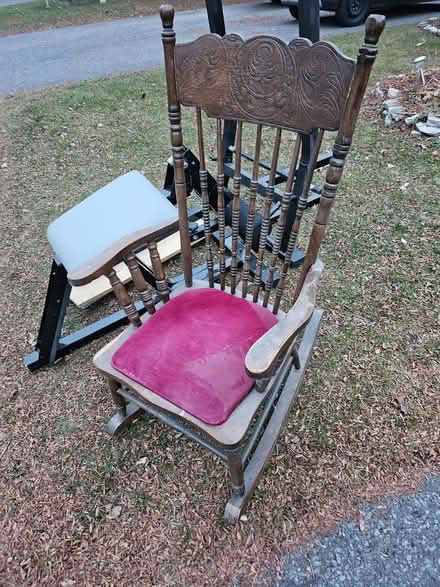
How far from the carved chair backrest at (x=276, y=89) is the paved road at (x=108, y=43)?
422cm

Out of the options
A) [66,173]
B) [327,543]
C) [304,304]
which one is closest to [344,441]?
[327,543]

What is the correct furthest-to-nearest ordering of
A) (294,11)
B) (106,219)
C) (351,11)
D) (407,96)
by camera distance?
1. (294,11)
2. (351,11)
3. (407,96)
4. (106,219)

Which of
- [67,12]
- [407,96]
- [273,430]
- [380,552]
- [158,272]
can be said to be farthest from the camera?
[67,12]

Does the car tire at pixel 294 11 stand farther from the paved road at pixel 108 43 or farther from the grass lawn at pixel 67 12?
the grass lawn at pixel 67 12

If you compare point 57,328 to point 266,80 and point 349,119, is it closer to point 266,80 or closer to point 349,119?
point 266,80

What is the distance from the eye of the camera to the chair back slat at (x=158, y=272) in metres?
1.49

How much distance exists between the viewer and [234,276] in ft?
5.36

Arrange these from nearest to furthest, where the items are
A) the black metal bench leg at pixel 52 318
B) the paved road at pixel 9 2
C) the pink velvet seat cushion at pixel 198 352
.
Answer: the pink velvet seat cushion at pixel 198 352, the black metal bench leg at pixel 52 318, the paved road at pixel 9 2

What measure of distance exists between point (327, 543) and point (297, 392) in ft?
1.95

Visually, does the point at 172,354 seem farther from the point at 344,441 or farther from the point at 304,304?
the point at 344,441

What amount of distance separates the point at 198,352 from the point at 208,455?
0.65 m

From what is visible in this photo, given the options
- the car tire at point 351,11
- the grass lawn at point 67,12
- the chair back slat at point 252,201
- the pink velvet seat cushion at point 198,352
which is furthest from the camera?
the grass lawn at point 67,12

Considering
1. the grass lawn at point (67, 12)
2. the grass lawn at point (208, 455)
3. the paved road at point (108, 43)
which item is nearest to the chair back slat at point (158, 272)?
the grass lawn at point (208, 455)

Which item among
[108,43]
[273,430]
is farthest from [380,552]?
[108,43]
